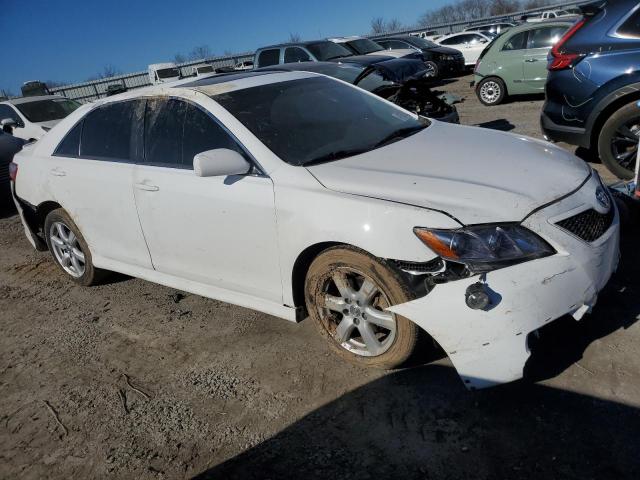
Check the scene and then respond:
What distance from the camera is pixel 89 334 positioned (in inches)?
154

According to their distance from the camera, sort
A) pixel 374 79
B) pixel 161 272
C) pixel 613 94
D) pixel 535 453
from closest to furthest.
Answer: pixel 535 453, pixel 161 272, pixel 613 94, pixel 374 79

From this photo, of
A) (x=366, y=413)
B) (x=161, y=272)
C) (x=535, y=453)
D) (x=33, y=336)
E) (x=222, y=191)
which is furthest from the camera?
(x=33, y=336)

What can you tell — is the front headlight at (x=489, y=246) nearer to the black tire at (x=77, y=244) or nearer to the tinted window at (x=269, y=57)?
the black tire at (x=77, y=244)

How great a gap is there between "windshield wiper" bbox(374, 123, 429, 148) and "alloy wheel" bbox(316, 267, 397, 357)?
965 millimetres

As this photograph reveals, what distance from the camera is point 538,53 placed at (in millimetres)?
10406

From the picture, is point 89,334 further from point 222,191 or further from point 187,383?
point 222,191

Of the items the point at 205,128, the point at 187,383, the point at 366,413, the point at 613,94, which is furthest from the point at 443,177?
the point at 613,94

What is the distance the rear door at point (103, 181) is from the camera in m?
3.74

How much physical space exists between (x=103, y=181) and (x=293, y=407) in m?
2.23

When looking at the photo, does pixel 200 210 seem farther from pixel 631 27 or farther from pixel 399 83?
pixel 399 83

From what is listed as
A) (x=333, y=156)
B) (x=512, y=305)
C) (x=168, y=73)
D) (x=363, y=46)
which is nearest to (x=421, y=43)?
(x=363, y=46)

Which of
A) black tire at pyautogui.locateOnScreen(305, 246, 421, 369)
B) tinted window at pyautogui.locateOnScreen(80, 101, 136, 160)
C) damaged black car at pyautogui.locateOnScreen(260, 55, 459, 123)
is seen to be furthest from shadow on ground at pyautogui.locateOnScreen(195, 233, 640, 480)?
damaged black car at pyautogui.locateOnScreen(260, 55, 459, 123)

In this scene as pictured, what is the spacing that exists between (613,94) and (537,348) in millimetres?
3262

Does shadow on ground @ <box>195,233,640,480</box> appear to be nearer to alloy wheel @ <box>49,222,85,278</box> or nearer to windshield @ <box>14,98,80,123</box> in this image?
alloy wheel @ <box>49,222,85,278</box>
